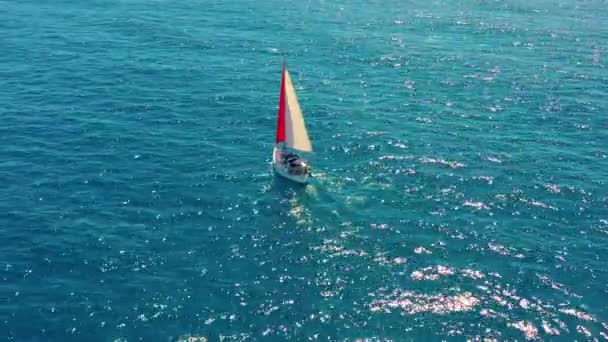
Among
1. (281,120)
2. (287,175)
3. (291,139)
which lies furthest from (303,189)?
(281,120)

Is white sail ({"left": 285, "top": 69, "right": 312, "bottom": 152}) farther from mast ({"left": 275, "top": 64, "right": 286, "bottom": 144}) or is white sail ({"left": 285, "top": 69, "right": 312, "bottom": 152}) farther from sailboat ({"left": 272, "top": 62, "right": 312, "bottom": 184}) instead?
mast ({"left": 275, "top": 64, "right": 286, "bottom": 144})

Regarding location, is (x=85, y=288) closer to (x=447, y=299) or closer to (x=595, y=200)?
(x=447, y=299)

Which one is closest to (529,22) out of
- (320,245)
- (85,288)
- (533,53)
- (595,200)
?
(533,53)

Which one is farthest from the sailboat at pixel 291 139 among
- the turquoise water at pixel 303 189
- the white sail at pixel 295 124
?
the turquoise water at pixel 303 189

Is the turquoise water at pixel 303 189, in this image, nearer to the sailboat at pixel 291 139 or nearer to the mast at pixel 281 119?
the sailboat at pixel 291 139

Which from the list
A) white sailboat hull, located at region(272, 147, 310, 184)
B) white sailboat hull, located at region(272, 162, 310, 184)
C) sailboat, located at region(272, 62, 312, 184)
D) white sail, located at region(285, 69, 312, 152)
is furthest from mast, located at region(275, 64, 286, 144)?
white sailboat hull, located at region(272, 162, 310, 184)

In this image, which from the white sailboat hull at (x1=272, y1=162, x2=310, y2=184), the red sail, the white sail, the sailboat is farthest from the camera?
the red sail
